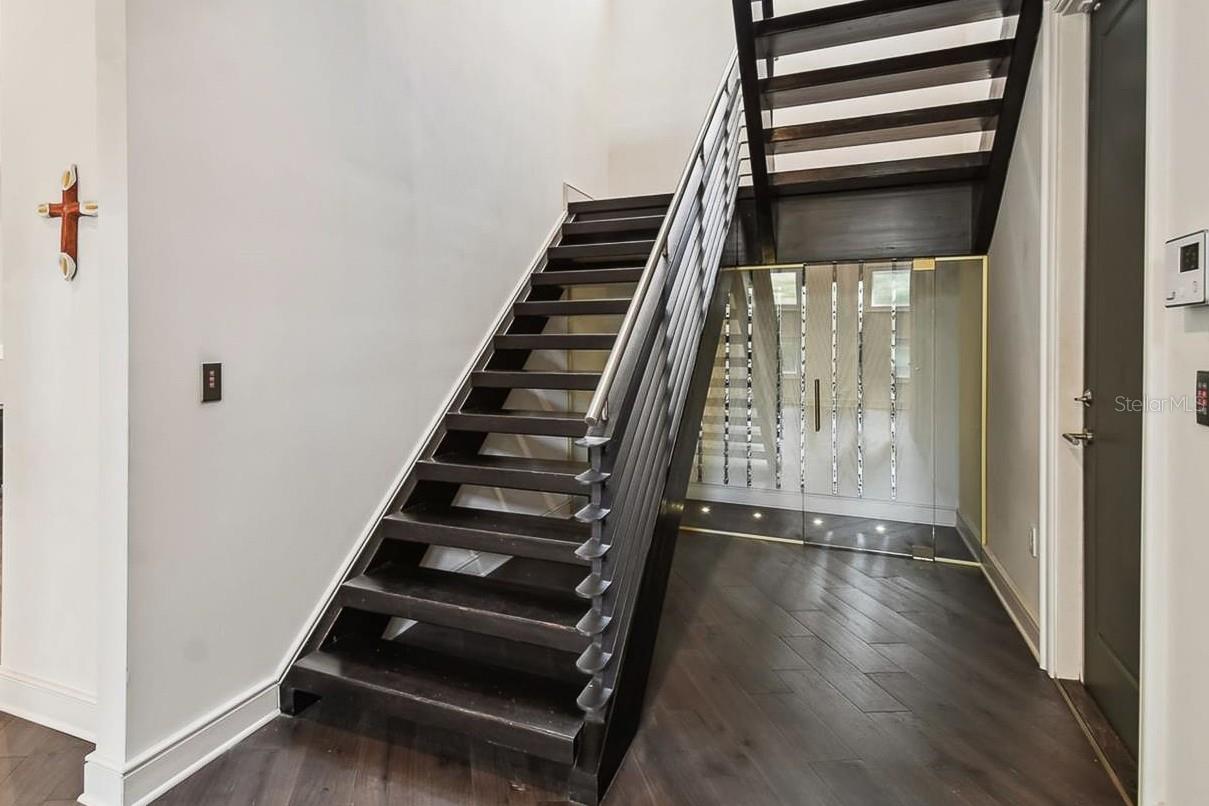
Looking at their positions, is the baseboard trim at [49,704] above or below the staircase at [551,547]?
below

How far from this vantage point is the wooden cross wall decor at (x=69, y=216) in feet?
6.67

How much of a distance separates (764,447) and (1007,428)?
1.95 meters

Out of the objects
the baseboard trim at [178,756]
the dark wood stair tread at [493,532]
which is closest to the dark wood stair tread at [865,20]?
the dark wood stair tread at [493,532]

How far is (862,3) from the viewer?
288 centimetres

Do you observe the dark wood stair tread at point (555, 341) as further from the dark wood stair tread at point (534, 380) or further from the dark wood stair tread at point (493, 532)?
the dark wood stair tread at point (493, 532)

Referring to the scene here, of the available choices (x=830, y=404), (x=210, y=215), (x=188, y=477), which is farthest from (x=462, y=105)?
(x=830, y=404)

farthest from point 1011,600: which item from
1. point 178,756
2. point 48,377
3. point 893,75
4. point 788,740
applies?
point 48,377

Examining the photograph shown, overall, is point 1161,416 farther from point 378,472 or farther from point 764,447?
point 764,447

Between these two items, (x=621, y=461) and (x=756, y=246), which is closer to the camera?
(x=621, y=461)

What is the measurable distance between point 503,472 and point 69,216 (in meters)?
1.65

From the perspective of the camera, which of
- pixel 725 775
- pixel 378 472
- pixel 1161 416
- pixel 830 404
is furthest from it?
pixel 830 404

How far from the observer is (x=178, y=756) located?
1963mm

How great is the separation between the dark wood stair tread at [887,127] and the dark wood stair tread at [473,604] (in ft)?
8.66

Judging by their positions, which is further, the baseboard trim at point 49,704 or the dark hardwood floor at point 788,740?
the baseboard trim at point 49,704
